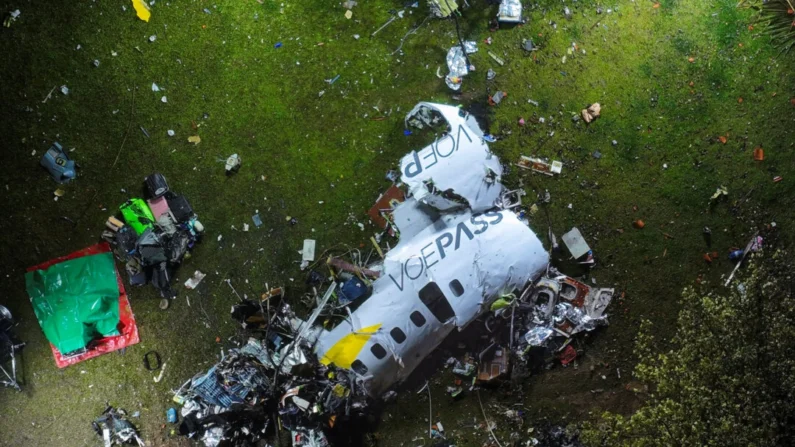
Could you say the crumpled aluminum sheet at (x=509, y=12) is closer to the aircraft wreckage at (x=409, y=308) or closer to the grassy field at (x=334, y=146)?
the grassy field at (x=334, y=146)

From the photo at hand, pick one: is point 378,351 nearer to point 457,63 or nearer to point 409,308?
point 409,308

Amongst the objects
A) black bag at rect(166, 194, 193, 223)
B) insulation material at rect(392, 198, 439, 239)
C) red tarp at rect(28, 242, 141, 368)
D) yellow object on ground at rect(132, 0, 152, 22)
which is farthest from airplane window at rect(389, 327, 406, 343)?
yellow object on ground at rect(132, 0, 152, 22)

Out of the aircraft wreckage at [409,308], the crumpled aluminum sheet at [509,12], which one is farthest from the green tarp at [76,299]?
the crumpled aluminum sheet at [509,12]

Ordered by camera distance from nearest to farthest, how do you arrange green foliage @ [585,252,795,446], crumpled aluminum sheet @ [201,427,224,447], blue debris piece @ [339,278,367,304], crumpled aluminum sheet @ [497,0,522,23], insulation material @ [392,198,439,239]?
green foliage @ [585,252,795,446], blue debris piece @ [339,278,367,304], crumpled aluminum sheet @ [201,427,224,447], insulation material @ [392,198,439,239], crumpled aluminum sheet @ [497,0,522,23]

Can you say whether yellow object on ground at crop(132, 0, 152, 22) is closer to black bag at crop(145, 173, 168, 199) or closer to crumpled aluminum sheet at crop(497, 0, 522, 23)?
black bag at crop(145, 173, 168, 199)

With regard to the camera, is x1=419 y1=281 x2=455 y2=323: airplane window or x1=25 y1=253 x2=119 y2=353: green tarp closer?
x1=419 y1=281 x2=455 y2=323: airplane window

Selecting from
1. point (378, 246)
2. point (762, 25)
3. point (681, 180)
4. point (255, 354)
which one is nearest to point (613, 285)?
point (681, 180)
